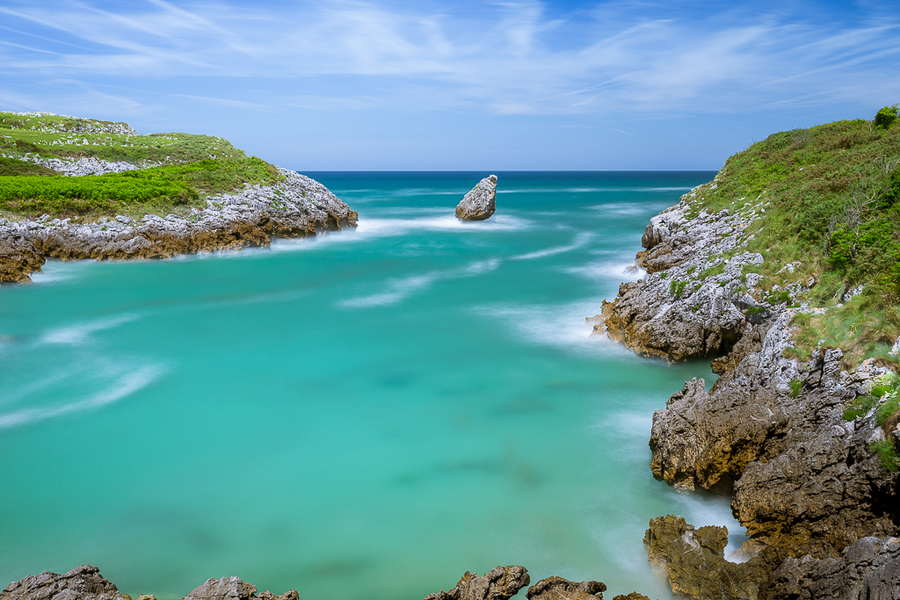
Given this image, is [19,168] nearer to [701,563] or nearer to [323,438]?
[323,438]

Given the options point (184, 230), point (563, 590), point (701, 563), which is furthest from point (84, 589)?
point (184, 230)

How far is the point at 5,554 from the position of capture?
7586 millimetres

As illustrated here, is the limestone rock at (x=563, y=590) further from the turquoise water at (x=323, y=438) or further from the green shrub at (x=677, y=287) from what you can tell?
the green shrub at (x=677, y=287)

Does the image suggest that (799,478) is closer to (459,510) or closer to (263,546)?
(459,510)

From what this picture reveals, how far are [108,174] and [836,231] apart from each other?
40711mm

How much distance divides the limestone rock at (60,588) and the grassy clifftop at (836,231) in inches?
426

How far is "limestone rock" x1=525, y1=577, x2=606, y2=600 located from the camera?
587 centimetres

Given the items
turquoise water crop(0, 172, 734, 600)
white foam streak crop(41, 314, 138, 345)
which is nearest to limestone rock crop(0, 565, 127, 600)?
turquoise water crop(0, 172, 734, 600)

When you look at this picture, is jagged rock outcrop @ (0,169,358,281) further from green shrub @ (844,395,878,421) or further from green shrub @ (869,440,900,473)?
green shrub @ (869,440,900,473)

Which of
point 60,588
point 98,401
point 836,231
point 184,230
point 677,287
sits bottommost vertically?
point 98,401

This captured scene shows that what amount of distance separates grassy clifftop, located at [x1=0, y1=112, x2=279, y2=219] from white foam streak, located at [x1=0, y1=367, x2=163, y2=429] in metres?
17.9

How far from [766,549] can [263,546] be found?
7287mm

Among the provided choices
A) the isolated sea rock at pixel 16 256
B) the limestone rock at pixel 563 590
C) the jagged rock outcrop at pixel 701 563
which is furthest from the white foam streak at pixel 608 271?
the isolated sea rock at pixel 16 256

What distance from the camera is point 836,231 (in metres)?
11.0
